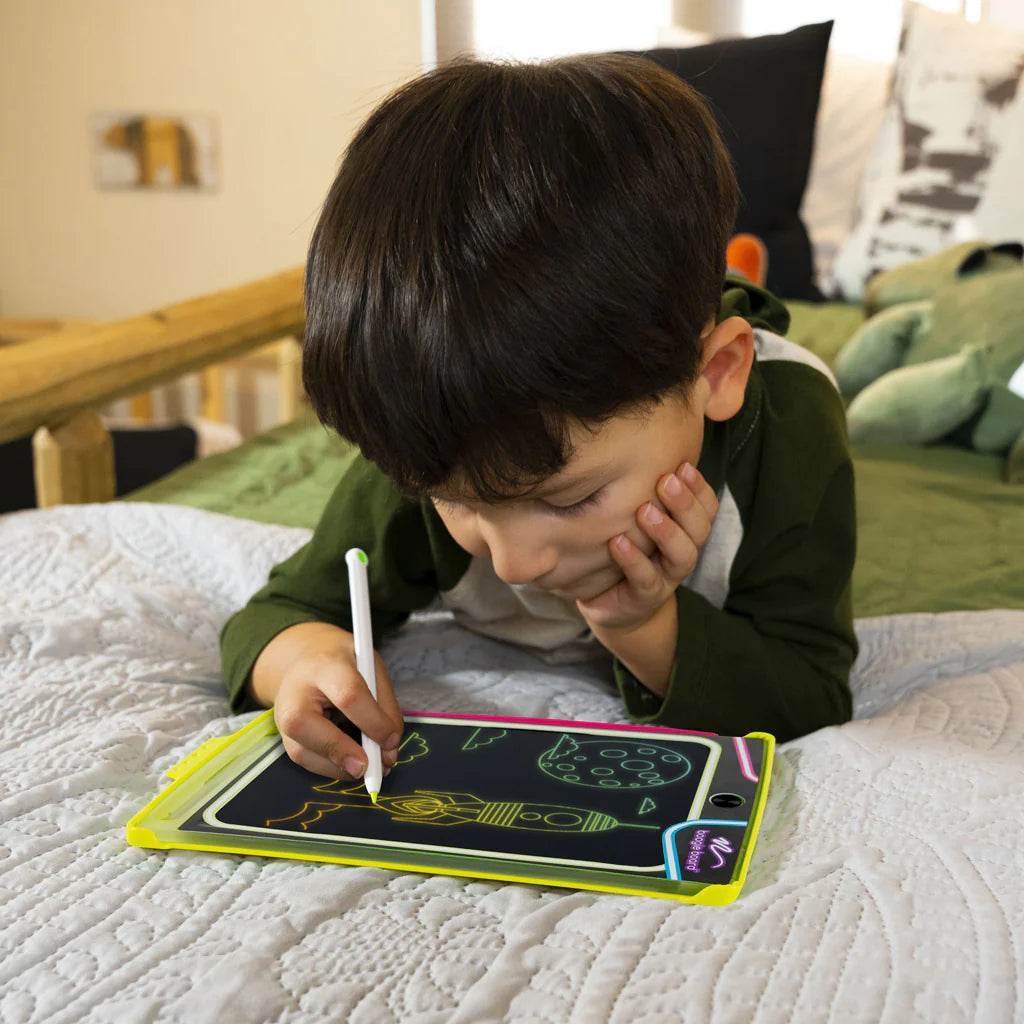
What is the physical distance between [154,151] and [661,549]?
2.49 m

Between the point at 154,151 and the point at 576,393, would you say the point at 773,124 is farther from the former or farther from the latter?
the point at 154,151

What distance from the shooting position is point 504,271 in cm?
52

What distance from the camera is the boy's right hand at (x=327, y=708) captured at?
62cm

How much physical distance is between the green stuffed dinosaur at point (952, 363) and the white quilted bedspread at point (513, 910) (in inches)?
24.4

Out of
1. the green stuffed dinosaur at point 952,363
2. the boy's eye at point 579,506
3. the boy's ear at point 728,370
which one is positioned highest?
the boy's ear at point 728,370

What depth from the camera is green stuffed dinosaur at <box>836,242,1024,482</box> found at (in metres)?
1.31

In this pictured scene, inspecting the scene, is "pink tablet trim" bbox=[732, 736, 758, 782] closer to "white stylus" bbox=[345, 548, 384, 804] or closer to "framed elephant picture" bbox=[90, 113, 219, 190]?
"white stylus" bbox=[345, 548, 384, 804]

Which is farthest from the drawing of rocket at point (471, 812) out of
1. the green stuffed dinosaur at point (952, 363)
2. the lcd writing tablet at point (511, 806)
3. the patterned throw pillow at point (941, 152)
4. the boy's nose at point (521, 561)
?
the patterned throw pillow at point (941, 152)

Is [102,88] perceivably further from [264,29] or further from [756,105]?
[756,105]

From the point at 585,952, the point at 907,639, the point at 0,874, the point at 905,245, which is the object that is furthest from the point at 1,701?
the point at 905,245

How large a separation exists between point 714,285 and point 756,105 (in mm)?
1371

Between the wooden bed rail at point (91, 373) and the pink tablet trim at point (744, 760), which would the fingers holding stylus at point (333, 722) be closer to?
the pink tablet trim at point (744, 760)

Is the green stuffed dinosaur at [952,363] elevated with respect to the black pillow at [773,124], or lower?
lower

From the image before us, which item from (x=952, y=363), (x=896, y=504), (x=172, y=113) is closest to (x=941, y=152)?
(x=952, y=363)
